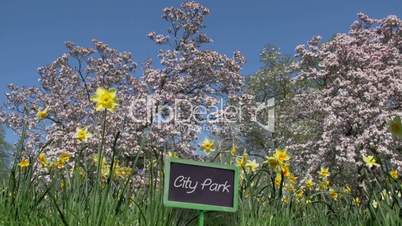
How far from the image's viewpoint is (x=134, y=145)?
13.4 m

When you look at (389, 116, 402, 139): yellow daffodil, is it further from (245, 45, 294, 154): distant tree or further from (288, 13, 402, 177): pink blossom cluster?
(245, 45, 294, 154): distant tree

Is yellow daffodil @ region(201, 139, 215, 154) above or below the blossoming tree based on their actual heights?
below

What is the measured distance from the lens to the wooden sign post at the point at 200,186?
101 inches

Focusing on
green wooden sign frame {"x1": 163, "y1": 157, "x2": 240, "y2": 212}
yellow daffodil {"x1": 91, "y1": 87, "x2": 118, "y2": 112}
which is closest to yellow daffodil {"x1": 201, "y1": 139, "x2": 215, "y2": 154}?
green wooden sign frame {"x1": 163, "y1": 157, "x2": 240, "y2": 212}

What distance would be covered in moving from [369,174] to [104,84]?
13.1 metres

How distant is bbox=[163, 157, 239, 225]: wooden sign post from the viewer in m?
2.55

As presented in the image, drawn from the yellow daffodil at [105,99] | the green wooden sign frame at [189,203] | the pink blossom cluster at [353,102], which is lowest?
the green wooden sign frame at [189,203]

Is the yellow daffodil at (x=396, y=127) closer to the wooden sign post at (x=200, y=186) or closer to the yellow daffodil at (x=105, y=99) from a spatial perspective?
the wooden sign post at (x=200, y=186)

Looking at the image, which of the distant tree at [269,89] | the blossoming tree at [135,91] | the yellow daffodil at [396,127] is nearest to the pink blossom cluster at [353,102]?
the blossoming tree at [135,91]

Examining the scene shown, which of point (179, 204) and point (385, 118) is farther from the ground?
point (385, 118)

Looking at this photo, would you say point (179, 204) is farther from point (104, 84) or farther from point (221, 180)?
point (104, 84)

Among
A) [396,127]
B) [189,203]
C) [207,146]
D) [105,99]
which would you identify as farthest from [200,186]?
[396,127]

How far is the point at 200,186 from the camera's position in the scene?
8.75 feet

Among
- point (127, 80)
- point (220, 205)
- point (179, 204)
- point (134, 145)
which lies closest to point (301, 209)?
point (220, 205)
